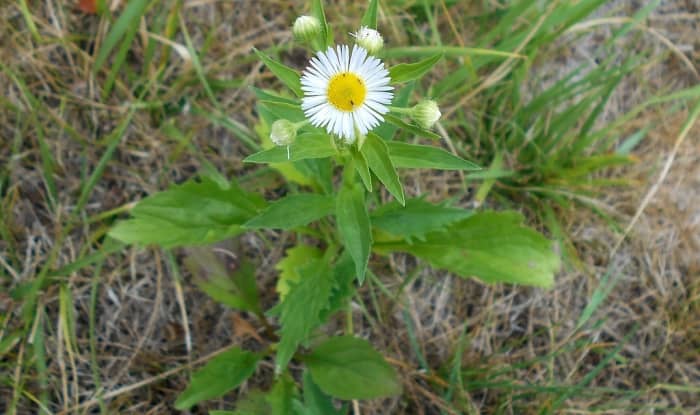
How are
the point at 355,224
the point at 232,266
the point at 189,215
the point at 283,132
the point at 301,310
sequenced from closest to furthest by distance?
the point at 283,132 → the point at 355,224 → the point at 301,310 → the point at 189,215 → the point at 232,266

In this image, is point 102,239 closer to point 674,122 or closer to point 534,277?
point 534,277

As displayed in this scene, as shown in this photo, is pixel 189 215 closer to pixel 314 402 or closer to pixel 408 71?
pixel 314 402

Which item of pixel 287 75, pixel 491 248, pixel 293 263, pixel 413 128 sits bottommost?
pixel 293 263

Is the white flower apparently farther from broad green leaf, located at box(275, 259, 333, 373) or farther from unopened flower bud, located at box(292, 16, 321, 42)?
broad green leaf, located at box(275, 259, 333, 373)

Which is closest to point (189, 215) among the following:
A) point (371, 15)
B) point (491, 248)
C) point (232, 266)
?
point (232, 266)

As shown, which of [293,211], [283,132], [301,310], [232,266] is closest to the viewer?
[283,132]

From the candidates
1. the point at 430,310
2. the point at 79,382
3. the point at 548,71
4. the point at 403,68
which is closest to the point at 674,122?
the point at 548,71
